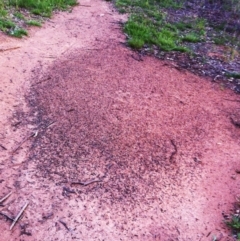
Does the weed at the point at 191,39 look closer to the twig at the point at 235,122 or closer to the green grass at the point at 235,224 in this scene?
the twig at the point at 235,122

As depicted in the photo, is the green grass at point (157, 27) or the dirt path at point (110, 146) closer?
the dirt path at point (110, 146)

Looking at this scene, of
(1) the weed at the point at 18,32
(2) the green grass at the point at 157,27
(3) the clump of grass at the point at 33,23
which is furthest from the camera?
(2) the green grass at the point at 157,27

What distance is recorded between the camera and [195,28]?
817 centimetres

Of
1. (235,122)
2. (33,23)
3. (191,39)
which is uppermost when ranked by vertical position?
(33,23)

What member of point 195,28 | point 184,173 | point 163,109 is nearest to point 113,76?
point 163,109

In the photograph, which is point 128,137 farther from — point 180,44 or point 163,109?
point 180,44

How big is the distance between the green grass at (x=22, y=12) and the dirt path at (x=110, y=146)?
33 cm

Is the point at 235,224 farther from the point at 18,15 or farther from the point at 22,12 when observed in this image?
the point at 22,12

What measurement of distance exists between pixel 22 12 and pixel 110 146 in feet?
14.7

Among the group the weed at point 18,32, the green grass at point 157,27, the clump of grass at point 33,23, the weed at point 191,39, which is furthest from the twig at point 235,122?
the clump of grass at point 33,23

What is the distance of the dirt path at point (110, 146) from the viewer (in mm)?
3311

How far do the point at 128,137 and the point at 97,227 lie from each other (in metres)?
1.45

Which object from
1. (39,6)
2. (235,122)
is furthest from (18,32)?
(235,122)

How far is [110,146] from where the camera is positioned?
4.19m
